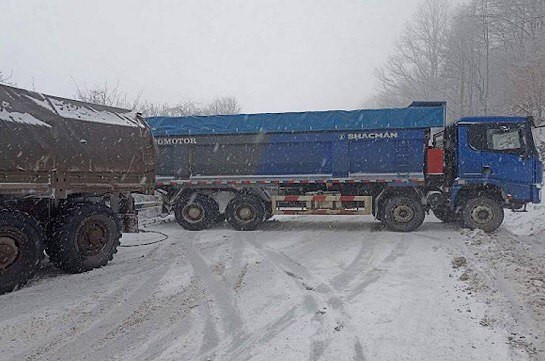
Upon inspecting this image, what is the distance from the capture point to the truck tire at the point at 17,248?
5.96 m

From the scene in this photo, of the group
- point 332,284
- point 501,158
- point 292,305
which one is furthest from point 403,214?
point 292,305

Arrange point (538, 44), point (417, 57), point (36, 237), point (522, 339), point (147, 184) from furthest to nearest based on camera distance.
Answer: point (417, 57) → point (538, 44) → point (147, 184) → point (36, 237) → point (522, 339)

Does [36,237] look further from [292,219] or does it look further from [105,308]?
[292,219]

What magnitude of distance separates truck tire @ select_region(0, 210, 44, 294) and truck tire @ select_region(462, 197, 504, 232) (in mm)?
9491

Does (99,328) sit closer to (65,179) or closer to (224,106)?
(65,179)

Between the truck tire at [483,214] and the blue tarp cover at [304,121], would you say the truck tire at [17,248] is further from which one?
the truck tire at [483,214]

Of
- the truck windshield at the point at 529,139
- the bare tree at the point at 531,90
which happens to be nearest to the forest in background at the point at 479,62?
the bare tree at the point at 531,90

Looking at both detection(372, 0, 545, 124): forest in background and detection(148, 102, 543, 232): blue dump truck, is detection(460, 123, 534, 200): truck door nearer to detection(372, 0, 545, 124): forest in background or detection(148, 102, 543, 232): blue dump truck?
detection(148, 102, 543, 232): blue dump truck

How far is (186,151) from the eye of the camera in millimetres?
11883

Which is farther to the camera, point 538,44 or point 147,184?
point 538,44

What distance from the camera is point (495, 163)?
1041 cm

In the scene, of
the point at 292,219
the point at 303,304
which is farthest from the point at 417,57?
the point at 303,304

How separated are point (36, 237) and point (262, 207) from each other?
6.26 m

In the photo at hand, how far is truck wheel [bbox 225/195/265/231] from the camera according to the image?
11.6 meters
